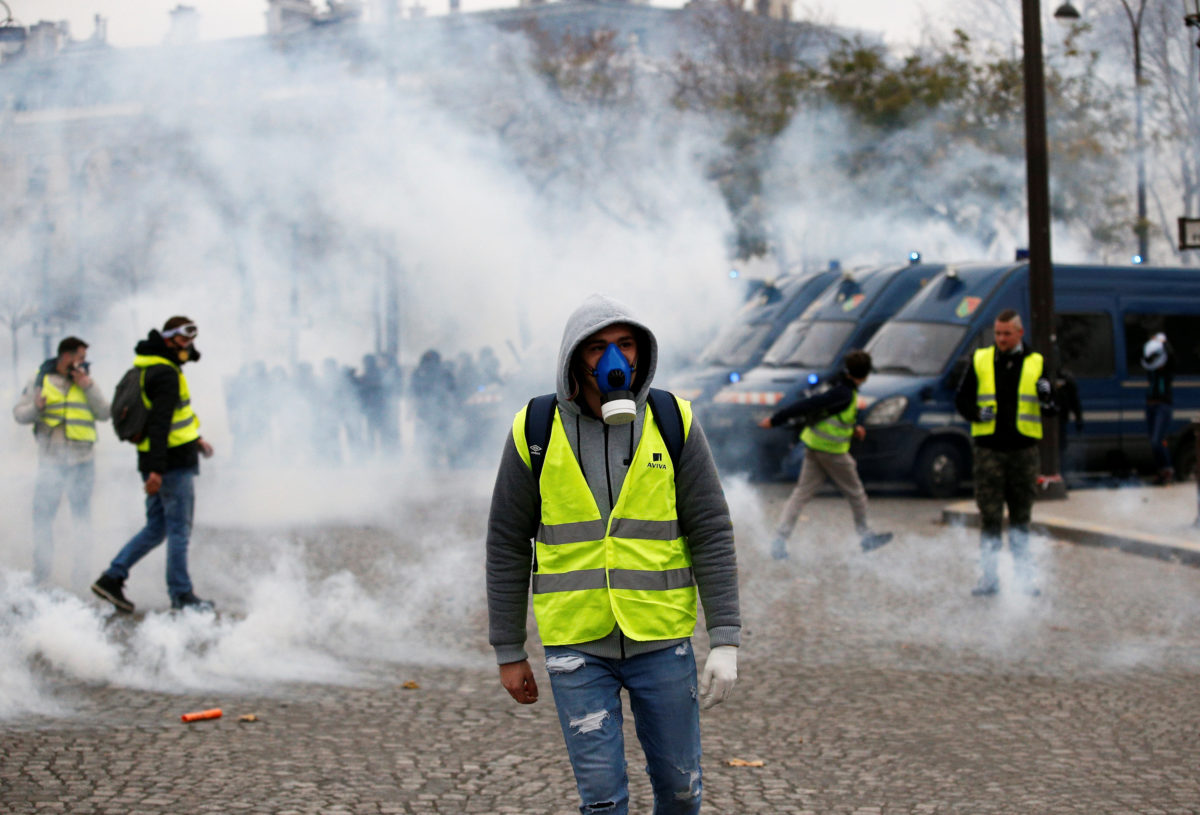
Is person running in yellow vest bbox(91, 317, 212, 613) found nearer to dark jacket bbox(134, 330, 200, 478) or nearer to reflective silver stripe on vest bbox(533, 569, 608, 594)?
dark jacket bbox(134, 330, 200, 478)

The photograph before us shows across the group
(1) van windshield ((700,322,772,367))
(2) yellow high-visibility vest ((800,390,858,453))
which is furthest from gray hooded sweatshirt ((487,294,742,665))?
(1) van windshield ((700,322,772,367))

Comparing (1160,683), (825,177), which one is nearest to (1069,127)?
(825,177)

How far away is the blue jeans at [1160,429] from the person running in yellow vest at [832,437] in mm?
5527

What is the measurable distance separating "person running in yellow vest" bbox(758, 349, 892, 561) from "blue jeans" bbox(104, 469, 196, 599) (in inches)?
158

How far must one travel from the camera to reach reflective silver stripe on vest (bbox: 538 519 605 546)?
2.98m

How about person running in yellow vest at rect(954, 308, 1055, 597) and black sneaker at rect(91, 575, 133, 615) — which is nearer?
black sneaker at rect(91, 575, 133, 615)

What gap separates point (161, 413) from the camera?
23.2 ft

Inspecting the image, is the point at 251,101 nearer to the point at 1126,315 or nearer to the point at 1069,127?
the point at 1126,315

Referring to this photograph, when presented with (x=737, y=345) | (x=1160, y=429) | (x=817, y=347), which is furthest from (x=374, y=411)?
(x=1160, y=429)

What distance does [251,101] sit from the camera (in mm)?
12258

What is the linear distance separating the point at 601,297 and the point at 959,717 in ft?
9.55

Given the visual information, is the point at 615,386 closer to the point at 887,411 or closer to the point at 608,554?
the point at 608,554

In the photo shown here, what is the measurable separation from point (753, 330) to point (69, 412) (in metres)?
9.66

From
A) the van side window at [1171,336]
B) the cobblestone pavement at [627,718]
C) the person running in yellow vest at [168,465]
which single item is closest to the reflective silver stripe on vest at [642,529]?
the cobblestone pavement at [627,718]
